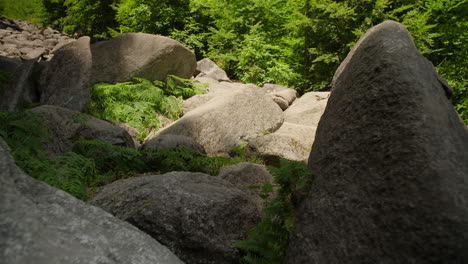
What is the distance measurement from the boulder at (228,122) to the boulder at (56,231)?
4661 millimetres

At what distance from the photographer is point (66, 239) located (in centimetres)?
116

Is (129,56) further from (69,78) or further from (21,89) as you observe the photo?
(21,89)

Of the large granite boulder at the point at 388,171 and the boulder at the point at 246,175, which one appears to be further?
the boulder at the point at 246,175

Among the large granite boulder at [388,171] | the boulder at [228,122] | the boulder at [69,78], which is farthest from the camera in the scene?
the boulder at [69,78]

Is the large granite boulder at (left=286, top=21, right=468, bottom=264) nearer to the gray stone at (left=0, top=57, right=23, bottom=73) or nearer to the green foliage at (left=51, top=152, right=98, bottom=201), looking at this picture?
the green foliage at (left=51, top=152, right=98, bottom=201)

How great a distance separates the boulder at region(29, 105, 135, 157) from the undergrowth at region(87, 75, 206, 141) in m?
2.16

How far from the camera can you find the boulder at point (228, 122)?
6375 mm

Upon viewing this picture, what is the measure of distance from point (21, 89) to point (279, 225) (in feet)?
21.6

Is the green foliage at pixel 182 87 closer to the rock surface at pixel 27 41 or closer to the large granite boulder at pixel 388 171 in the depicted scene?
the rock surface at pixel 27 41

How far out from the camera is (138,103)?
7898 millimetres

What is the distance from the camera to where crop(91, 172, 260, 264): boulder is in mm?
2225

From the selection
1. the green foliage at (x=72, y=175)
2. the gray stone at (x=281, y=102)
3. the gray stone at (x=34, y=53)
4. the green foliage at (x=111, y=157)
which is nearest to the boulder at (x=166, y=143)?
the green foliage at (x=111, y=157)

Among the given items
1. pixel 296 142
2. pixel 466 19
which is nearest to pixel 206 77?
pixel 296 142

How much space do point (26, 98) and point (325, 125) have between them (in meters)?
6.78
